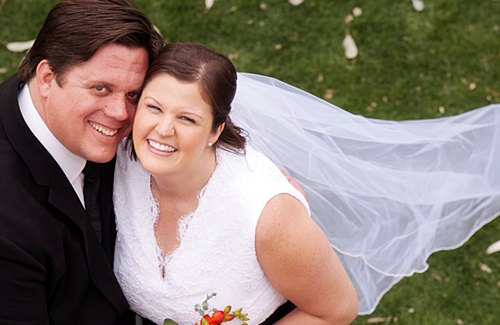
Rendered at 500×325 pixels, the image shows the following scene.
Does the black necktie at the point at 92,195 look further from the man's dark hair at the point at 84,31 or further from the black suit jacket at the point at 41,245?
the man's dark hair at the point at 84,31

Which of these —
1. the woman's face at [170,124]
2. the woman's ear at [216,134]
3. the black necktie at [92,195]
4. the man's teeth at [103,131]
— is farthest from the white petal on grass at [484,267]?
the man's teeth at [103,131]

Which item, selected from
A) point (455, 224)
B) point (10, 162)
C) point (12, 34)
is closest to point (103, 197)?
point (10, 162)

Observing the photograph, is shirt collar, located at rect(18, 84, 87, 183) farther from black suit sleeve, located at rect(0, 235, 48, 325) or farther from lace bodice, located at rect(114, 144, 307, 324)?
black suit sleeve, located at rect(0, 235, 48, 325)

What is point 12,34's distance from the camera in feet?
16.4

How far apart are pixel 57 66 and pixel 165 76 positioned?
59cm

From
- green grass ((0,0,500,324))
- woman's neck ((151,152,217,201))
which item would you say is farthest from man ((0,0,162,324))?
green grass ((0,0,500,324))

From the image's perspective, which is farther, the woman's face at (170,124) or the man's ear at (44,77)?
the man's ear at (44,77)

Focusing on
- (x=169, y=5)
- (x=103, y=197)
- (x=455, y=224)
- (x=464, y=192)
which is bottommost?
(x=455, y=224)

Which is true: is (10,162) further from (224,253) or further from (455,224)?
(455,224)

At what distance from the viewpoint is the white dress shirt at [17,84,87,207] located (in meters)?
2.58

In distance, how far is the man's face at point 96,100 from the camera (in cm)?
247

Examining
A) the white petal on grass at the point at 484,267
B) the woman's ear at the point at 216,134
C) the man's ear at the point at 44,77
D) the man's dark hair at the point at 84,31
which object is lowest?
the white petal on grass at the point at 484,267

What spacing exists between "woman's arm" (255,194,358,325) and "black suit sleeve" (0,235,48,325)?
118 centimetres

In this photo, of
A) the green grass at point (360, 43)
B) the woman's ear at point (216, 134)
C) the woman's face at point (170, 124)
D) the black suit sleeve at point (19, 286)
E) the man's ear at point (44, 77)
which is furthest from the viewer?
the green grass at point (360, 43)
